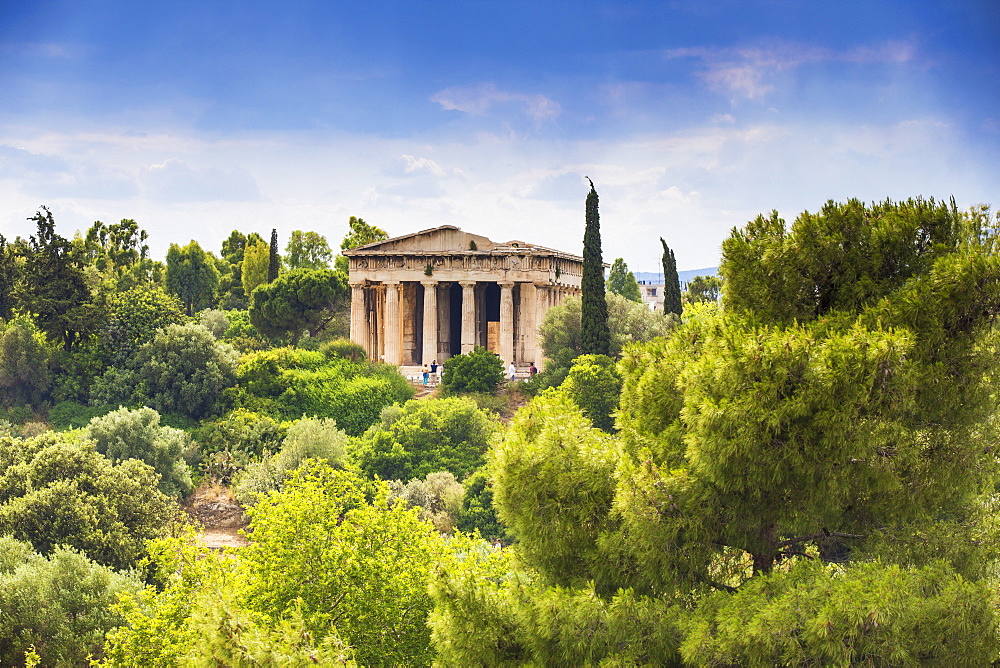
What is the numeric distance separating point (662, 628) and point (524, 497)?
6.92 feet

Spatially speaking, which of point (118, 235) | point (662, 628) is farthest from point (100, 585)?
point (118, 235)

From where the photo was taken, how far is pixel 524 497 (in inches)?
425

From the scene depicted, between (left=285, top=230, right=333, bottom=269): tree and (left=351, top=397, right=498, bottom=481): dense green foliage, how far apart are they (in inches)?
1606

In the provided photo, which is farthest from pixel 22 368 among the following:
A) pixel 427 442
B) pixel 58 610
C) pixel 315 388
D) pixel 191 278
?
pixel 191 278

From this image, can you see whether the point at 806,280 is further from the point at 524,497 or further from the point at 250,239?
the point at 250,239

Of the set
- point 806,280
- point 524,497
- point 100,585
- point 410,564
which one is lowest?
point 100,585

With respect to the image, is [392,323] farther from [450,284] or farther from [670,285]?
[670,285]

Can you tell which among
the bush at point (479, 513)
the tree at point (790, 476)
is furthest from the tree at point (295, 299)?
the tree at point (790, 476)

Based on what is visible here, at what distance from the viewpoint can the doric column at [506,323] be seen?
1662 inches

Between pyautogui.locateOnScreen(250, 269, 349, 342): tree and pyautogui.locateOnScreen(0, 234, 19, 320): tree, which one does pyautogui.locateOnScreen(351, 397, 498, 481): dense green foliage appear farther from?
pyautogui.locateOnScreen(0, 234, 19, 320): tree

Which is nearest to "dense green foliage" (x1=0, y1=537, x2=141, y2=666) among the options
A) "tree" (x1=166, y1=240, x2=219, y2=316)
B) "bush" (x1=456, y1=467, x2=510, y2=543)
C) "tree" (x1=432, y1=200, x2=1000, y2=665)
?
"bush" (x1=456, y1=467, x2=510, y2=543)

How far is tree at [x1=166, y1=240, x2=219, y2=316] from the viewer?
211ft

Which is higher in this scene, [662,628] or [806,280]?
[806,280]

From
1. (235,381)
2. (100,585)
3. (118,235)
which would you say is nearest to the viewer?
(100,585)
